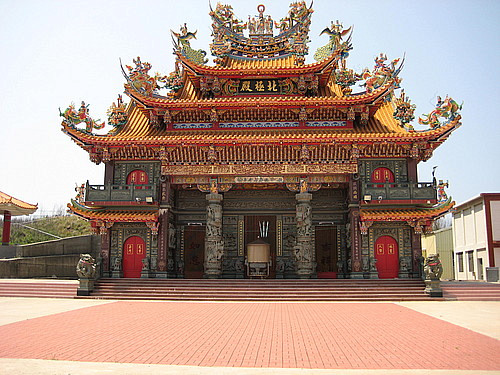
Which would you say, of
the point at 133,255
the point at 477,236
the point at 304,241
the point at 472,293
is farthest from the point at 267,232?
the point at 477,236

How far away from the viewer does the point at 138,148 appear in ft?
76.8

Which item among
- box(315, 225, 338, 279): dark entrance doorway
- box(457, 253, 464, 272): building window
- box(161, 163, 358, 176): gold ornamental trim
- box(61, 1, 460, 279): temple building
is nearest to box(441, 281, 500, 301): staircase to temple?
Result: box(61, 1, 460, 279): temple building

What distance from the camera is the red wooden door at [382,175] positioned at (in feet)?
74.9

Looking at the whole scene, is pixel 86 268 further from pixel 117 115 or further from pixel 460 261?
pixel 460 261

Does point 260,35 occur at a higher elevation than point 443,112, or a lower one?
higher

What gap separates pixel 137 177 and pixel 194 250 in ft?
17.4

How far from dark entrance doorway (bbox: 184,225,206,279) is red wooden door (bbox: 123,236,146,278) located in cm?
313

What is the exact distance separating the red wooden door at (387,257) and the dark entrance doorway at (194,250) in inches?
378

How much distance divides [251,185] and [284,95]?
210 inches

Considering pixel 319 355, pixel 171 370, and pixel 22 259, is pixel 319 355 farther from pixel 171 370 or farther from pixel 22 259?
pixel 22 259

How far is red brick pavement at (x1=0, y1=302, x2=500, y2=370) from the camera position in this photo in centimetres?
770

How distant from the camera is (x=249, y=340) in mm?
9445

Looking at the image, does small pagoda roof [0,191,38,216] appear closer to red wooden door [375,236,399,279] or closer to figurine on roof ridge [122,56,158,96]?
figurine on roof ridge [122,56,158,96]

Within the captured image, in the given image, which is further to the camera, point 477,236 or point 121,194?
point 477,236
